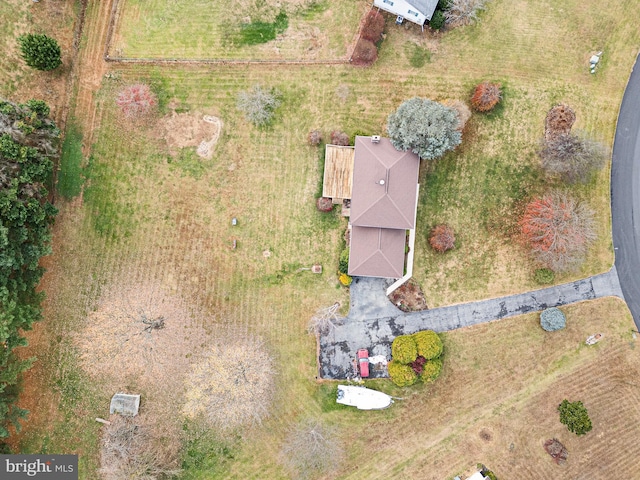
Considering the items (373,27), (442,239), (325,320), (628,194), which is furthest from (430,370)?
(373,27)

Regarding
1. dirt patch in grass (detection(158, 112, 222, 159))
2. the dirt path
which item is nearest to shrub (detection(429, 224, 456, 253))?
dirt patch in grass (detection(158, 112, 222, 159))

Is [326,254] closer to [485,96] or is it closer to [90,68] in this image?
[485,96]

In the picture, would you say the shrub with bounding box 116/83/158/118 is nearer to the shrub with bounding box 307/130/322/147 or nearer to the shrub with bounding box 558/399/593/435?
the shrub with bounding box 307/130/322/147

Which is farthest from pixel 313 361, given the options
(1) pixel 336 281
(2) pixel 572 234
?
(2) pixel 572 234

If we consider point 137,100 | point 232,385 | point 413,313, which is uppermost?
point 137,100

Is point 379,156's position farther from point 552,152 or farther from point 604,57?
point 604,57
